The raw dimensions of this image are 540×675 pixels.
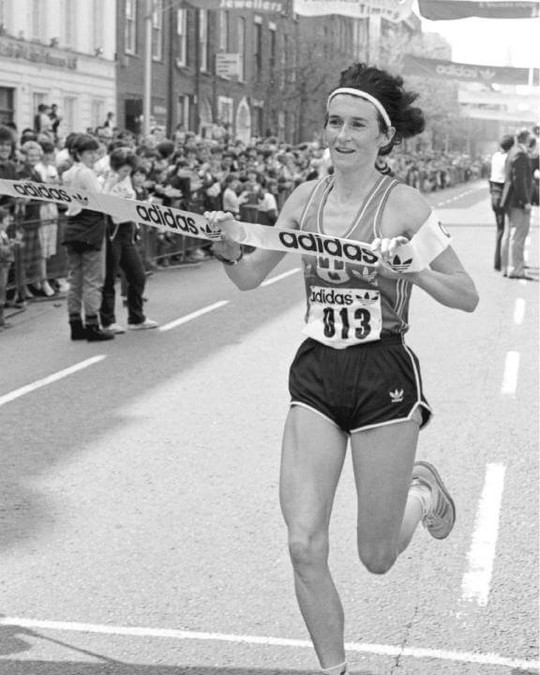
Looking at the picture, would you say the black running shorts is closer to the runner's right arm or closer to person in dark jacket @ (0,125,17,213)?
the runner's right arm

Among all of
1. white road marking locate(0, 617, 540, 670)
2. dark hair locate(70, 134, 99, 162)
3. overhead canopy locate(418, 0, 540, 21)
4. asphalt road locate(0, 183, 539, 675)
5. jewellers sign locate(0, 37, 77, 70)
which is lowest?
asphalt road locate(0, 183, 539, 675)

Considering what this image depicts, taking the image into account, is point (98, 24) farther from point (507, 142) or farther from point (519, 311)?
point (519, 311)

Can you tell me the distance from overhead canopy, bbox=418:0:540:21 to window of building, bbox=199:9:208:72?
42.9 feet

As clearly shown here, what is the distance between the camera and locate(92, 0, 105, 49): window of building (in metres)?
36.2

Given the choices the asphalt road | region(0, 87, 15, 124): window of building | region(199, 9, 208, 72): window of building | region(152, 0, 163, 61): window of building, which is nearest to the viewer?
the asphalt road

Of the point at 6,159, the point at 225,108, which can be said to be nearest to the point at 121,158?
the point at 6,159

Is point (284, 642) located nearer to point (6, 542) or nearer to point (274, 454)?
point (6, 542)

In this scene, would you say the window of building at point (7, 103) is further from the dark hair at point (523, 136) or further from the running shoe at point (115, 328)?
the running shoe at point (115, 328)

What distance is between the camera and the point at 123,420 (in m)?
8.80

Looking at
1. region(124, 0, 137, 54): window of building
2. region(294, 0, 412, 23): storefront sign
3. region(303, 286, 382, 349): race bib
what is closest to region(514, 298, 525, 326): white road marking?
region(303, 286, 382, 349): race bib

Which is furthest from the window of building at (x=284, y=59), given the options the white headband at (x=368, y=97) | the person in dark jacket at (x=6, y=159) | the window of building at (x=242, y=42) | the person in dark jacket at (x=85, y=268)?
the white headband at (x=368, y=97)

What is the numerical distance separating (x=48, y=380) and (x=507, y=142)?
9.89 metres

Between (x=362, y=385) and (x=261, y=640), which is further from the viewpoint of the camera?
(x=261, y=640)

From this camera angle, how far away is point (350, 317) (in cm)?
427
